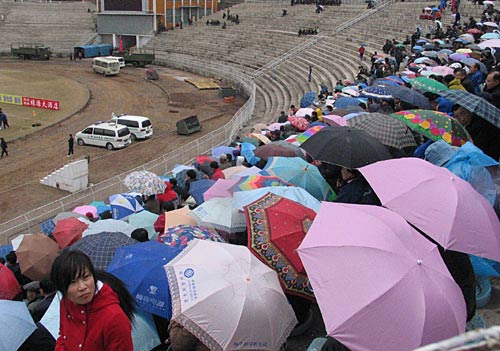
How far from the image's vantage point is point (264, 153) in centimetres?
1067

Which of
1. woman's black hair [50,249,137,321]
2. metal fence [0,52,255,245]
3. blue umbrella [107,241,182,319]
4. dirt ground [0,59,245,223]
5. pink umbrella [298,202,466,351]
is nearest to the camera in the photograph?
woman's black hair [50,249,137,321]

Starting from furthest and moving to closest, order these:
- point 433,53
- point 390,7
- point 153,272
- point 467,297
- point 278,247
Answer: point 390,7
point 433,53
point 278,247
point 153,272
point 467,297

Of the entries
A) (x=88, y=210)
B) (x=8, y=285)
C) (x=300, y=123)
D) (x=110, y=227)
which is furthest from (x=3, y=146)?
(x=8, y=285)

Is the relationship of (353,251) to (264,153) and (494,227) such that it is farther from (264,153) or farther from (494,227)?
(264,153)

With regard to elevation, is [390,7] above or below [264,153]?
above

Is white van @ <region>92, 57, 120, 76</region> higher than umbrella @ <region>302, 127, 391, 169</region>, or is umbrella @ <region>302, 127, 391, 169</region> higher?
umbrella @ <region>302, 127, 391, 169</region>

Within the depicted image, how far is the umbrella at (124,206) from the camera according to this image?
34.6ft

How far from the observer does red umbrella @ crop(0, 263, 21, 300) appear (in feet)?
23.6

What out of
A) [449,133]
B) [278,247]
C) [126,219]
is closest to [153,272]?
[278,247]

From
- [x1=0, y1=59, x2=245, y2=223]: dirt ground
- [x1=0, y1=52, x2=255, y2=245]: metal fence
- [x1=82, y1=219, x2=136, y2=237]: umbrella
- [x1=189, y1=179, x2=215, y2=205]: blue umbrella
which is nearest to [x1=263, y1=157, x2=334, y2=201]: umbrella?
[x1=189, y1=179, x2=215, y2=205]: blue umbrella

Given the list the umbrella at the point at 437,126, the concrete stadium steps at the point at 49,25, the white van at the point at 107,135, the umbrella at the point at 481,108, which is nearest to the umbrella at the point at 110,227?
the umbrella at the point at 437,126

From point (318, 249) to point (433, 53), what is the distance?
18522 millimetres

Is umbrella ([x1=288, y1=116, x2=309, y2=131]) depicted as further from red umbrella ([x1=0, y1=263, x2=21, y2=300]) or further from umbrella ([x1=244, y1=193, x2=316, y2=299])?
red umbrella ([x1=0, y1=263, x2=21, y2=300])

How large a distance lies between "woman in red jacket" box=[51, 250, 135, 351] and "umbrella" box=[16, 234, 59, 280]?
506 cm
